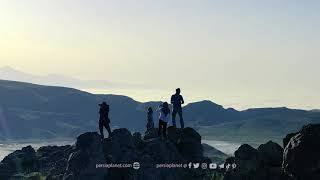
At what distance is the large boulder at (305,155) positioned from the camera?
35.1 metres

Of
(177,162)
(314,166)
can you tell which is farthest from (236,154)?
(314,166)

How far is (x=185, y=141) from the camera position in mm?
50531

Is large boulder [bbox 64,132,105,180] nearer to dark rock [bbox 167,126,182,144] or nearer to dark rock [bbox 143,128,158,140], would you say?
dark rock [bbox 143,128,158,140]

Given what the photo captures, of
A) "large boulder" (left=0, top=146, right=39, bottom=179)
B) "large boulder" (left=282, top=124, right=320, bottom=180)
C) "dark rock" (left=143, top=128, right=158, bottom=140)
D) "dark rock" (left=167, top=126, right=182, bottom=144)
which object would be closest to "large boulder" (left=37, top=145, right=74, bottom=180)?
"large boulder" (left=0, top=146, right=39, bottom=179)

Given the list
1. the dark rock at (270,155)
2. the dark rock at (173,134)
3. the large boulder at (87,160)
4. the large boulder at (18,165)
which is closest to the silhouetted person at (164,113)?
the dark rock at (173,134)

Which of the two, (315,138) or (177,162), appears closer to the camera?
(315,138)

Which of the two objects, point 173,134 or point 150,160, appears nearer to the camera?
point 150,160

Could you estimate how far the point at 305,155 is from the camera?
35.3 m

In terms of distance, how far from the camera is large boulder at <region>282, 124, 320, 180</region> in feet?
115

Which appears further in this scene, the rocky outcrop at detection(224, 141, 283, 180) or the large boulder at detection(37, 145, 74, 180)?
the large boulder at detection(37, 145, 74, 180)

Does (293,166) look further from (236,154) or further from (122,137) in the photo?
(122,137)

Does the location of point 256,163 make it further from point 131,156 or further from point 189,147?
point 131,156

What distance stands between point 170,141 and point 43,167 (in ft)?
118

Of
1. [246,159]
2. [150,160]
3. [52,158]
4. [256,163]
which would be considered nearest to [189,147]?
[246,159]
